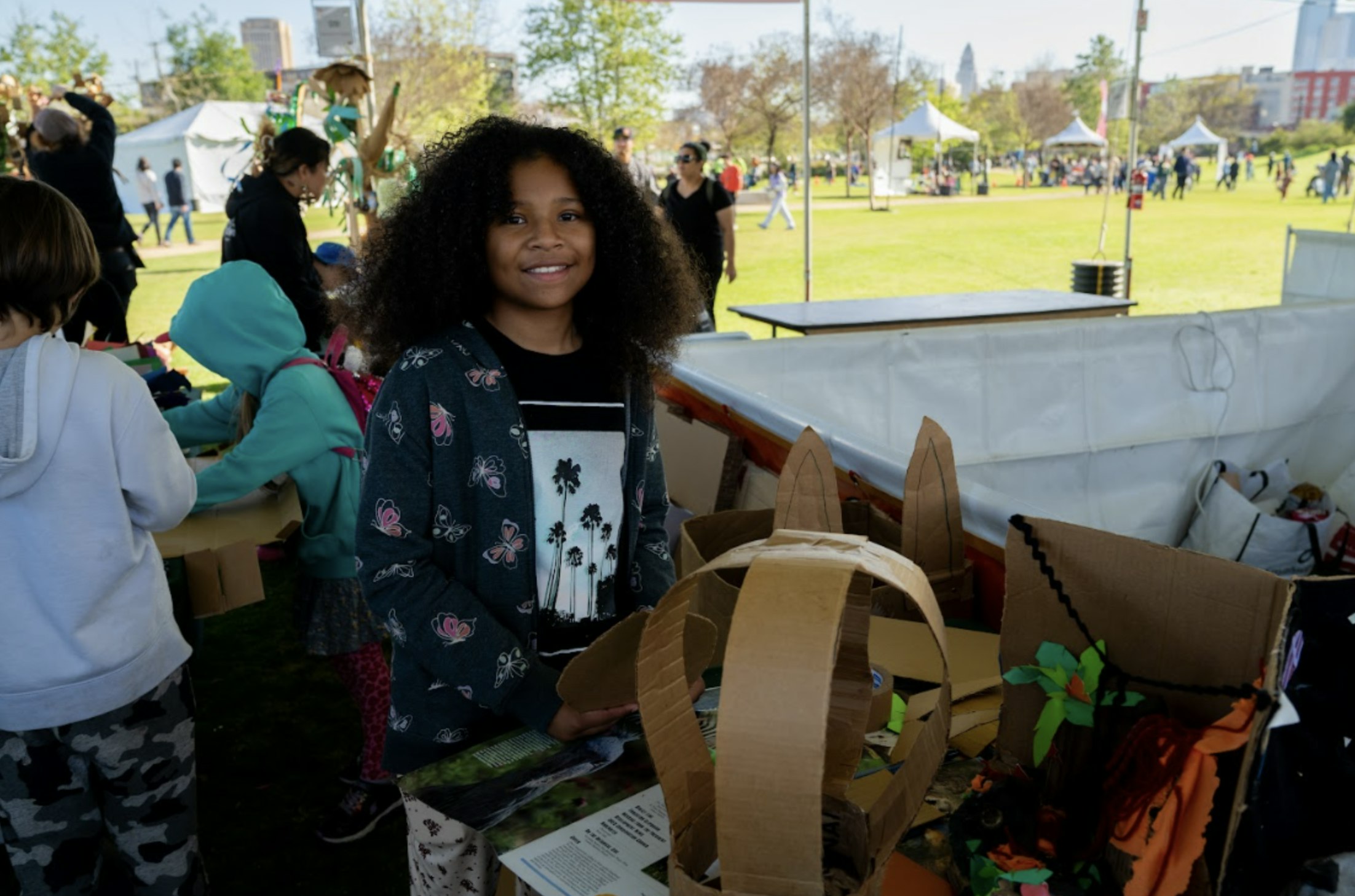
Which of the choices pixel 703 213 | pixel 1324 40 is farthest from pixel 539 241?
pixel 1324 40

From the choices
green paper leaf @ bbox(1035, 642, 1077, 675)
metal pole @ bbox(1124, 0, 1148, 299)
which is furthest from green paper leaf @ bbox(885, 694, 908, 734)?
metal pole @ bbox(1124, 0, 1148, 299)

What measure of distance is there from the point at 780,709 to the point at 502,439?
0.71m

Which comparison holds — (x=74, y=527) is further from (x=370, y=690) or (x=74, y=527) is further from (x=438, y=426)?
(x=370, y=690)

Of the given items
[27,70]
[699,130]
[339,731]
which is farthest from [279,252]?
[699,130]

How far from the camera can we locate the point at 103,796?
5.68ft

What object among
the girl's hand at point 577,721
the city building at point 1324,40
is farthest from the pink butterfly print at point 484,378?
the city building at point 1324,40

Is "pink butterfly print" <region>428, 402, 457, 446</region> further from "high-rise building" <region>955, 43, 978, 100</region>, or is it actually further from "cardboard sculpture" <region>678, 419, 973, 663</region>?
"high-rise building" <region>955, 43, 978, 100</region>

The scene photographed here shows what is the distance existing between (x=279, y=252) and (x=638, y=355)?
3078 mm

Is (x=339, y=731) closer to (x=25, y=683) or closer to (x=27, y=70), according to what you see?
(x=25, y=683)

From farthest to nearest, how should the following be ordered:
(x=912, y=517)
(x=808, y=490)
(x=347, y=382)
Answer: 1. (x=347, y=382)
2. (x=912, y=517)
3. (x=808, y=490)

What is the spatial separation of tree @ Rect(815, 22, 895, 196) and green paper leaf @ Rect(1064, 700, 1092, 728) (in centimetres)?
2986

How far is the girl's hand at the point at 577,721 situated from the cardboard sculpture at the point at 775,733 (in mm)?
343

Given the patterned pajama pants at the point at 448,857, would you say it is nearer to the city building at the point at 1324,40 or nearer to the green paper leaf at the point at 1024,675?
the green paper leaf at the point at 1024,675

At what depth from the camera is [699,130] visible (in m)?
38.5
